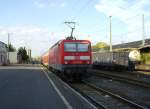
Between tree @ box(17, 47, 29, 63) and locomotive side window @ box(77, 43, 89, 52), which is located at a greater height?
tree @ box(17, 47, 29, 63)

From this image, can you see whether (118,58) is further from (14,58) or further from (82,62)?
(14,58)

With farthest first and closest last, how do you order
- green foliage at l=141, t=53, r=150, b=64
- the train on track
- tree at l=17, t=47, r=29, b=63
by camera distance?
tree at l=17, t=47, r=29, b=63, green foliage at l=141, t=53, r=150, b=64, the train on track

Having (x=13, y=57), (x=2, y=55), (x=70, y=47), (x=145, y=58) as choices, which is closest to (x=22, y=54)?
(x=13, y=57)

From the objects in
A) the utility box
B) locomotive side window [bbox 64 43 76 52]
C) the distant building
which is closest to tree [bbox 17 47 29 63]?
the utility box

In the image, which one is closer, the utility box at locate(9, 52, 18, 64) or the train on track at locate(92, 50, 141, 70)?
the train on track at locate(92, 50, 141, 70)

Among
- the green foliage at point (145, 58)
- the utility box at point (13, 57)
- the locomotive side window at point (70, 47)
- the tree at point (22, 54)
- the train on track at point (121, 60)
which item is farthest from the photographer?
the tree at point (22, 54)

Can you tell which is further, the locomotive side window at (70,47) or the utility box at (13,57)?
the utility box at (13,57)

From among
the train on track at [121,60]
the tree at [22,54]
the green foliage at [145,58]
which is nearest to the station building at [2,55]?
the tree at [22,54]

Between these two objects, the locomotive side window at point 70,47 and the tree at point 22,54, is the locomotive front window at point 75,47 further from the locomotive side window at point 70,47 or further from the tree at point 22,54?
the tree at point 22,54

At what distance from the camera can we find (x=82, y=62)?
2678 centimetres

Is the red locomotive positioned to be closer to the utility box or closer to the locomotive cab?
the locomotive cab

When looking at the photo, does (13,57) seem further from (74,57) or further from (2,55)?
(74,57)

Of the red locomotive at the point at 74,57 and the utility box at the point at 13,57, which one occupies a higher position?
the utility box at the point at 13,57

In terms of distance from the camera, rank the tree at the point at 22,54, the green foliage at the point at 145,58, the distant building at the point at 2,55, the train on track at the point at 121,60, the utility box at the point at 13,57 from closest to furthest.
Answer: the train on track at the point at 121,60, the green foliage at the point at 145,58, the distant building at the point at 2,55, the utility box at the point at 13,57, the tree at the point at 22,54
